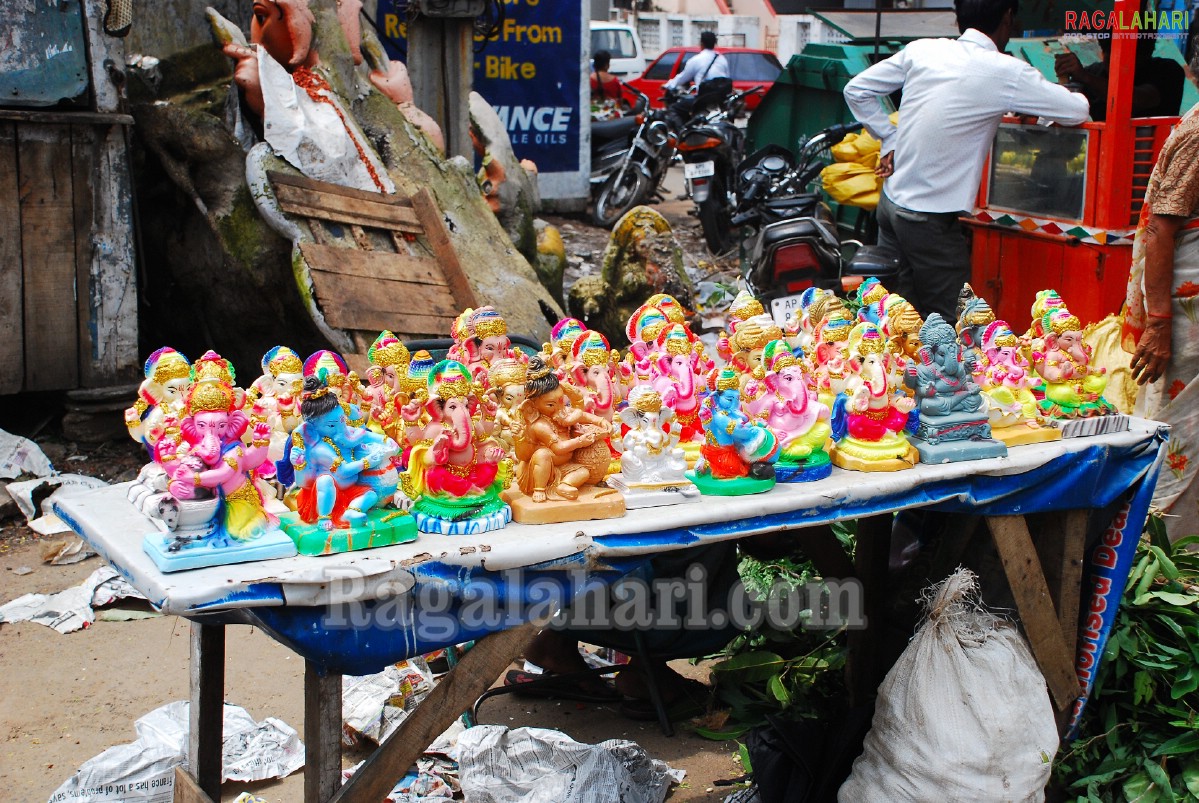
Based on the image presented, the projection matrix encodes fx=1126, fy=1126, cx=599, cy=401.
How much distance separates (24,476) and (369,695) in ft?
9.37

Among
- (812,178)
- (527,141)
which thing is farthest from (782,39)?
(812,178)

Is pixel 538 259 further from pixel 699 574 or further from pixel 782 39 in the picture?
pixel 782 39

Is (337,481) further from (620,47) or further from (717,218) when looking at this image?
(620,47)

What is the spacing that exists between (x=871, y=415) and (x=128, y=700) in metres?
2.71

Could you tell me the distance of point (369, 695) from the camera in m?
3.67

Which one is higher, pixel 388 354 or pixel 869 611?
pixel 388 354

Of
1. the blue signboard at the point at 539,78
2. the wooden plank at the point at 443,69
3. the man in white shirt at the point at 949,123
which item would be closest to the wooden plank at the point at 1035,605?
the man in white shirt at the point at 949,123

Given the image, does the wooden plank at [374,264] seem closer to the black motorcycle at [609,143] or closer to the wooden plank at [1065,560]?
the wooden plank at [1065,560]

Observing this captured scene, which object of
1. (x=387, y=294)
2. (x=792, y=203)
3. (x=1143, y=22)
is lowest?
(x=387, y=294)

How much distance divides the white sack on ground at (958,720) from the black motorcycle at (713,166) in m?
7.76

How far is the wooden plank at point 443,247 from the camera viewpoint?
6434 millimetres

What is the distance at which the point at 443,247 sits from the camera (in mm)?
6559

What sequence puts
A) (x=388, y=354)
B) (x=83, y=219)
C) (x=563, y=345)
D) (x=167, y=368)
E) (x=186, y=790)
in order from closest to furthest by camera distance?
(x=167, y=368) → (x=186, y=790) → (x=388, y=354) → (x=563, y=345) → (x=83, y=219)

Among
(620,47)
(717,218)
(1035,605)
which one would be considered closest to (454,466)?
(1035,605)
